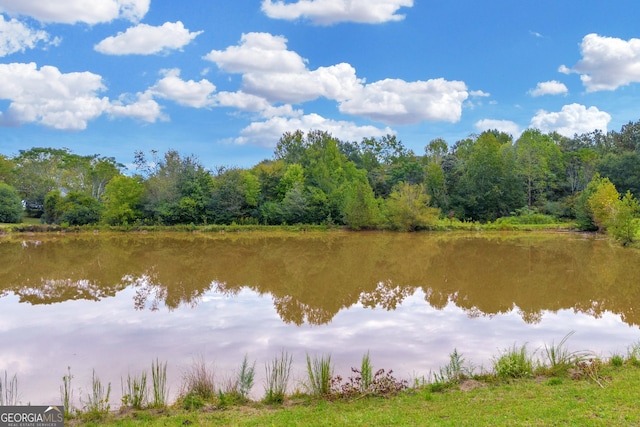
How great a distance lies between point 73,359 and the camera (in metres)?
7.77

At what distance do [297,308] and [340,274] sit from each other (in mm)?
5133

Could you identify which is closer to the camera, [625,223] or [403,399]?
[403,399]

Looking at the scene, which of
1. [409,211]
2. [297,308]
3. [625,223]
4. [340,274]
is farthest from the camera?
[409,211]

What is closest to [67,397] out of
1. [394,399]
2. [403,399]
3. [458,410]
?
[394,399]

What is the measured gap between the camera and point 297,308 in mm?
11398

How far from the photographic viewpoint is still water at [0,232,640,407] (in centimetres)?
779

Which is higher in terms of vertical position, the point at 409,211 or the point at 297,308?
the point at 409,211

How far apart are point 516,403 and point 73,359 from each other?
6971 millimetres

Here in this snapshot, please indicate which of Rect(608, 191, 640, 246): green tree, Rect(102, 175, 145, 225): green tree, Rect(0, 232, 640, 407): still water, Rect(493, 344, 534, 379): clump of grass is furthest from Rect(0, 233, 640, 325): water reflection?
Rect(102, 175, 145, 225): green tree

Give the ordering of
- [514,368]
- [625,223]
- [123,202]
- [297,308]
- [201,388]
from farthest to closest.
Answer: [123,202] → [625,223] → [297,308] → [514,368] → [201,388]

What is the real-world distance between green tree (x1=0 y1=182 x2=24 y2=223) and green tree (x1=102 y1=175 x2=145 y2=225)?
834 centimetres

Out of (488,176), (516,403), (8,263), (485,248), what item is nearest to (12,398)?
(516,403)

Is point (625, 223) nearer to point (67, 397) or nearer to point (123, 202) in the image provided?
point (67, 397)

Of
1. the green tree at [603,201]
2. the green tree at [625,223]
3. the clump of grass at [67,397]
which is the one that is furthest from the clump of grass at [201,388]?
Answer: the green tree at [603,201]
